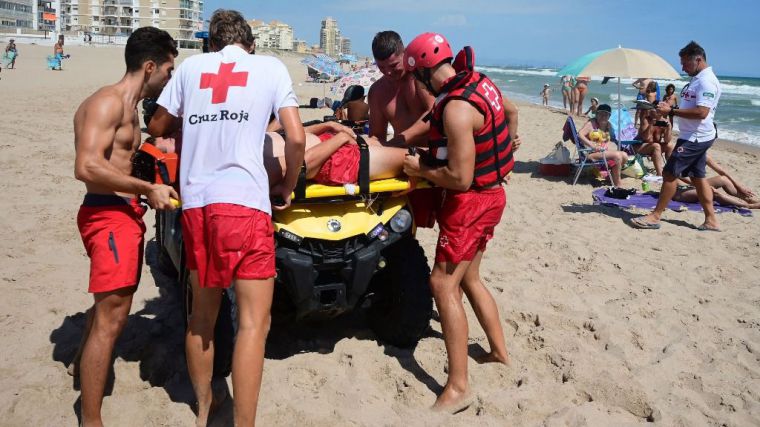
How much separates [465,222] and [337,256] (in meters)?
0.73

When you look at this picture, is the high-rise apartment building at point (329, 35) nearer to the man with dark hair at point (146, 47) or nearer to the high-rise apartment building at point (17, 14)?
the high-rise apartment building at point (17, 14)

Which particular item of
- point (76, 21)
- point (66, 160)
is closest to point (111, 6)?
point (76, 21)

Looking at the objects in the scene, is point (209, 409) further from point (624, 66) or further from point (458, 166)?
point (624, 66)

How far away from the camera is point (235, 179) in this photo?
278 cm

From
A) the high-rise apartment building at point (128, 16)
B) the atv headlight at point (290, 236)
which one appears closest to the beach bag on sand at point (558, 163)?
the atv headlight at point (290, 236)

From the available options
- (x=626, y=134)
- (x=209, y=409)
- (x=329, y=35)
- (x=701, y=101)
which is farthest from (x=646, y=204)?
(x=329, y=35)

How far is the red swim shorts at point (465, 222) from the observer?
3.44 meters

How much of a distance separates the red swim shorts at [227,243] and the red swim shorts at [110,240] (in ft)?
1.37

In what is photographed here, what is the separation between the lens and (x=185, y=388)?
11.3 ft

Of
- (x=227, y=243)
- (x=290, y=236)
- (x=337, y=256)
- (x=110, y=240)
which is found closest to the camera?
(x=227, y=243)

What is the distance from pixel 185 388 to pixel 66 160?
251 inches

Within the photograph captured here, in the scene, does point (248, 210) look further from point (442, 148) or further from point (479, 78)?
point (479, 78)

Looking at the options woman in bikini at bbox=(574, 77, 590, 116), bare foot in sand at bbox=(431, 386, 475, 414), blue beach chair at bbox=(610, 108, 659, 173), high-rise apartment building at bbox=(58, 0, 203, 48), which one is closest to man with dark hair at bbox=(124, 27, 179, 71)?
bare foot in sand at bbox=(431, 386, 475, 414)

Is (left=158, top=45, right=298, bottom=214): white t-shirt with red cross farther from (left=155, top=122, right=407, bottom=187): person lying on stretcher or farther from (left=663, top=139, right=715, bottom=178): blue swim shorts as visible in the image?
(left=663, top=139, right=715, bottom=178): blue swim shorts
